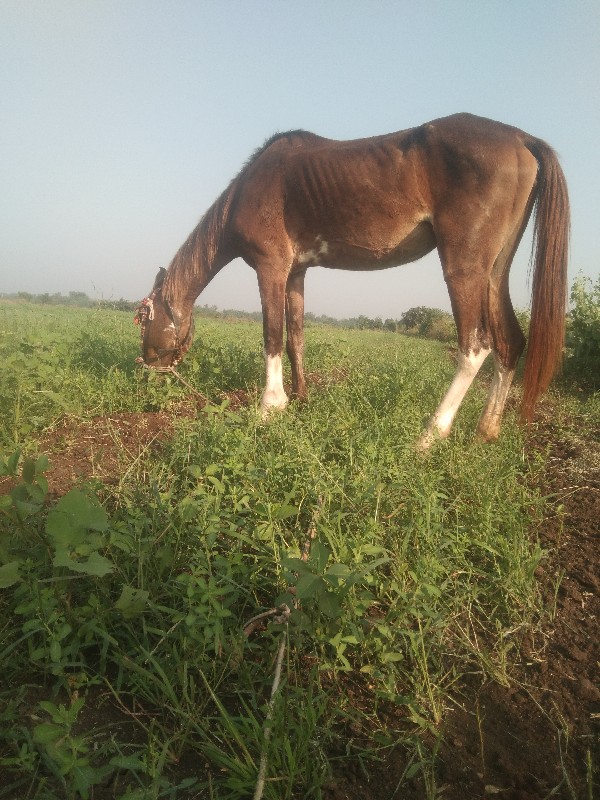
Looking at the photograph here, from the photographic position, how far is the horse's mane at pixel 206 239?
457cm

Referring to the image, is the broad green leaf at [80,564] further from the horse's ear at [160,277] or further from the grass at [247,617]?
the horse's ear at [160,277]

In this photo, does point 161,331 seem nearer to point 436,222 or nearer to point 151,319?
point 151,319

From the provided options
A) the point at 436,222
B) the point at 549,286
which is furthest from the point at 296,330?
A: the point at 549,286

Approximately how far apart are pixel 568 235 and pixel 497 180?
65 centimetres

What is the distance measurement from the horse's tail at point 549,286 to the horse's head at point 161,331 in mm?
3289

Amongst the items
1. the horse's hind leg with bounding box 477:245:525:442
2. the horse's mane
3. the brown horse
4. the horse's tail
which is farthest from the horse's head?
the horse's tail

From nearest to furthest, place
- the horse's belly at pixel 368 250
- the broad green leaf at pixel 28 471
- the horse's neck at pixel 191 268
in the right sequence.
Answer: the broad green leaf at pixel 28 471, the horse's belly at pixel 368 250, the horse's neck at pixel 191 268

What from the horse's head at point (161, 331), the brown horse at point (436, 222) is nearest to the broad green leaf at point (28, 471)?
the brown horse at point (436, 222)

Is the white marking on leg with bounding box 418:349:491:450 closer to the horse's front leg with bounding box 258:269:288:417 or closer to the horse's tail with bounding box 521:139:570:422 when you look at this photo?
the horse's tail with bounding box 521:139:570:422

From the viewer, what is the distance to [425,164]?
3.54 m

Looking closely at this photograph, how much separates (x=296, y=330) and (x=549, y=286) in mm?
2290

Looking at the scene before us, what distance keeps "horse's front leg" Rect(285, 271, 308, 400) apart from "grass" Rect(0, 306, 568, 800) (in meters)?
2.20

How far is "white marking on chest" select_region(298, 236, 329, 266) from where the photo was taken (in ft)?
13.6

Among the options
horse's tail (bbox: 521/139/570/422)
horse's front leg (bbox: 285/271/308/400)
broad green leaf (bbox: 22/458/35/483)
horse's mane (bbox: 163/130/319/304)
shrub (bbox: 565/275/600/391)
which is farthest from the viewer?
shrub (bbox: 565/275/600/391)
